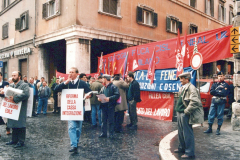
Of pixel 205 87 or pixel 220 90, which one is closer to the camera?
pixel 220 90

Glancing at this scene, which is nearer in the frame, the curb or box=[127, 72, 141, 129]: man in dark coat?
the curb

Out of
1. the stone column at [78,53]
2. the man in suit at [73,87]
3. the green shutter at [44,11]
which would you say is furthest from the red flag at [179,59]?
the green shutter at [44,11]

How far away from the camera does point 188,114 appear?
488 centimetres

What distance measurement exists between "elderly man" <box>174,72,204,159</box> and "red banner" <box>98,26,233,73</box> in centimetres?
333

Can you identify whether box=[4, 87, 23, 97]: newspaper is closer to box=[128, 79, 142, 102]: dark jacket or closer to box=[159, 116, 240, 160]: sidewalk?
box=[159, 116, 240, 160]: sidewalk

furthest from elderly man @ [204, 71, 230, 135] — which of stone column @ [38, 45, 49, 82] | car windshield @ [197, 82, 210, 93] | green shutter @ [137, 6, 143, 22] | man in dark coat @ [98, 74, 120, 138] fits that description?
stone column @ [38, 45, 49, 82]

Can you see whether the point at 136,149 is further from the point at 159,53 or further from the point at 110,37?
the point at 110,37

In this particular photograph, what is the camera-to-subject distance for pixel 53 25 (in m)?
16.5

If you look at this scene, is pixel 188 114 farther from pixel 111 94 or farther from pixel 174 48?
pixel 174 48

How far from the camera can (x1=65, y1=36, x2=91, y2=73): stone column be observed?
1478 centimetres

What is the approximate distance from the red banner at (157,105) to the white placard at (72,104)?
5013mm

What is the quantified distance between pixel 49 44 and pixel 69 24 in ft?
12.2

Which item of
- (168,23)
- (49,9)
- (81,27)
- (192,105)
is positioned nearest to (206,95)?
(192,105)

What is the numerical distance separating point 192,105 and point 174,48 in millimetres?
4947
